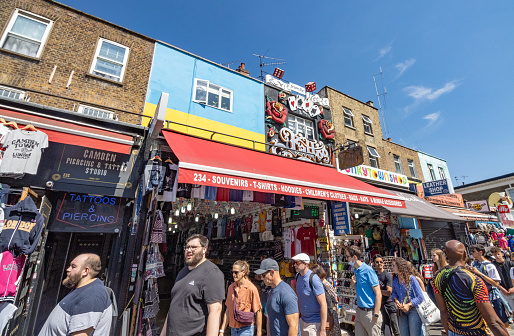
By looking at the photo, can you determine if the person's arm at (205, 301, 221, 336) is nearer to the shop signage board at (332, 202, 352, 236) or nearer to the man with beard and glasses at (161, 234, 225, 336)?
the man with beard and glasses at (161, 234, 225, 336)

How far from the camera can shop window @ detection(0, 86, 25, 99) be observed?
6.57 metres

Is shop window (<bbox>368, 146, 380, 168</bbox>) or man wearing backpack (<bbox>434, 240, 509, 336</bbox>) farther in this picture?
shop window (<bbox>368, 146, 380, 168</bbox>)

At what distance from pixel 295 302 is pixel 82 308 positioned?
2630 millimetres

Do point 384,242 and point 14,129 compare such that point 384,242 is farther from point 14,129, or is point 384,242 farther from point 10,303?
point 14,129

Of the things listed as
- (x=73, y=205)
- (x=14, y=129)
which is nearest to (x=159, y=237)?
(x=73, y=205)

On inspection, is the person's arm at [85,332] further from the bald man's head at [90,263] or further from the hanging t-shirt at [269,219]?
the hanging t-shirt at [269,219]

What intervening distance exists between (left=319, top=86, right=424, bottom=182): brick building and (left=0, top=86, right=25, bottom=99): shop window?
14.1m

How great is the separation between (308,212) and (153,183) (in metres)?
5.53

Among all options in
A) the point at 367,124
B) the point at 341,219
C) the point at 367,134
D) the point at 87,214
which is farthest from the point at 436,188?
the point at 87,214

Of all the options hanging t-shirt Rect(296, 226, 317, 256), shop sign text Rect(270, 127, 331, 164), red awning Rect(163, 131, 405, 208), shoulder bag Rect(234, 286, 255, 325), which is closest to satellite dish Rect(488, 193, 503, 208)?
shop sign text Rect(270, 127, 331, 164)

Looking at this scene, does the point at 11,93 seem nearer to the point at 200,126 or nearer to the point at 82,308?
the point at 200,126

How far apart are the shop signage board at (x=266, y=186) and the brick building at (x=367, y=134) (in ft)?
26.9

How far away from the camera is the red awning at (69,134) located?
521 cm

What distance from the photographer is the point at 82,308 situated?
2248 mm
